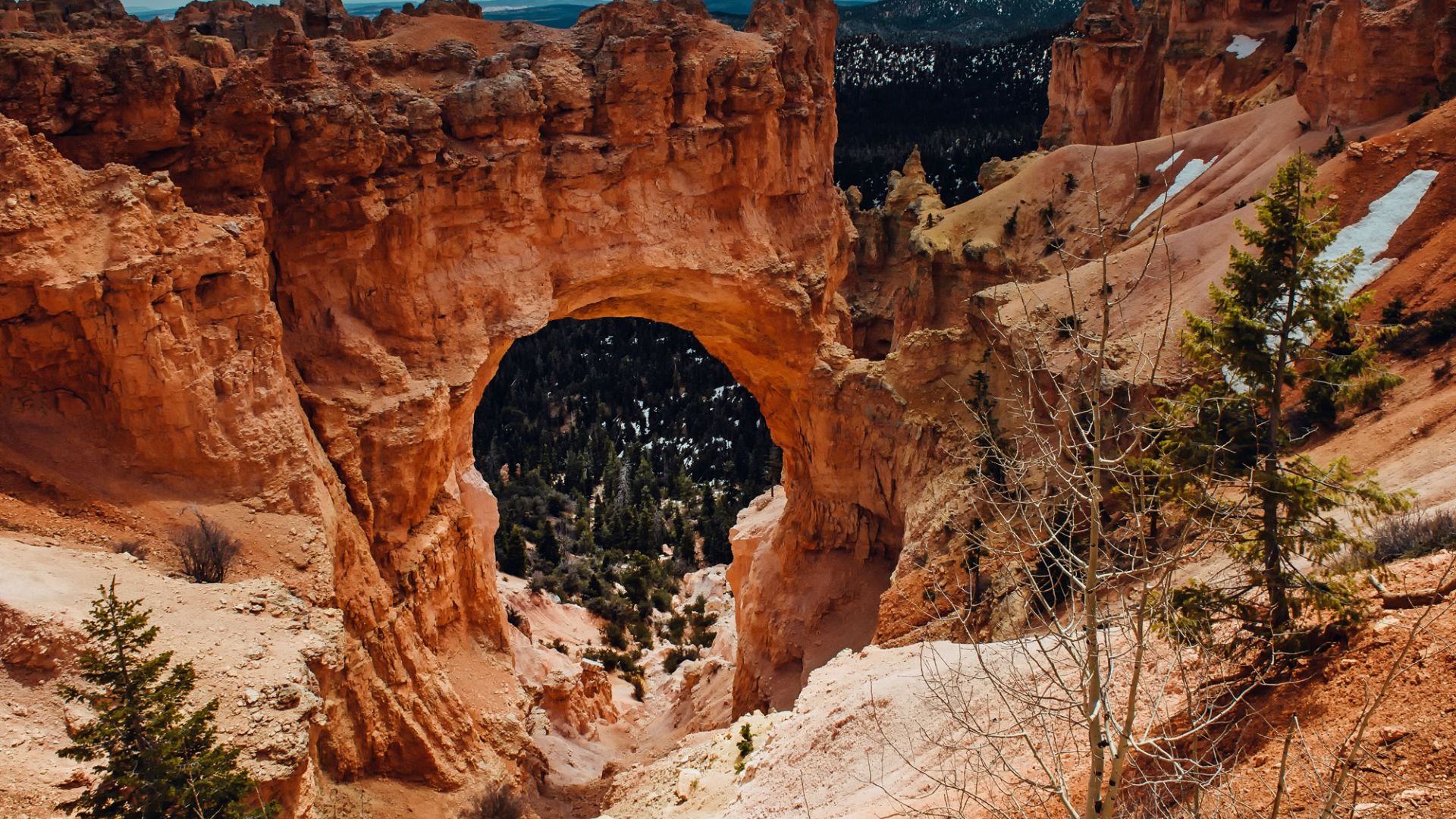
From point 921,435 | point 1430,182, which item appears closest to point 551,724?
point 921,435

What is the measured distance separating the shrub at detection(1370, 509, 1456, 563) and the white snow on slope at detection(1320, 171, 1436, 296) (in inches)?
457

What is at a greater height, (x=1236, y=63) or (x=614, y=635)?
(x=1236, y=63)

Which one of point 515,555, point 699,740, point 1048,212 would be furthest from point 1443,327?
point 515,555

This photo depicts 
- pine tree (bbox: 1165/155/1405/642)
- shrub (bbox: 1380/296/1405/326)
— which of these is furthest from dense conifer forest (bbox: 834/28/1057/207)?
pine tree (bbox: 1165/155/1405/642)

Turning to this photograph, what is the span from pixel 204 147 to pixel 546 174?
737 centimetres

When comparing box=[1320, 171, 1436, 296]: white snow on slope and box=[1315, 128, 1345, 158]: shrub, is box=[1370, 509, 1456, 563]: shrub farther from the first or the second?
box=[1315, 128, 1345, 158]: shrub

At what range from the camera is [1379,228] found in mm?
25516

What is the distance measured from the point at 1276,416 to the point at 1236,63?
47.0m

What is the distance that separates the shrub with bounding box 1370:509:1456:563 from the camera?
43.5 ft

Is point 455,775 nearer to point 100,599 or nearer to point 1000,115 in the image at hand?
point 100,599

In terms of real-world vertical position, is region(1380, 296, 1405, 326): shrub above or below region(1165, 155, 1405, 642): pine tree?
above

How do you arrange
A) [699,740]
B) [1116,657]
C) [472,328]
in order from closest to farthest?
[1116,657], [472,328], [699,740]

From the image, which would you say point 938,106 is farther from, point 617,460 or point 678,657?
point 678,657

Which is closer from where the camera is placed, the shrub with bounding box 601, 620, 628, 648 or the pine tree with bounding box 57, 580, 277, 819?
the pine tree with bounding box 57, 580, 277, 819
